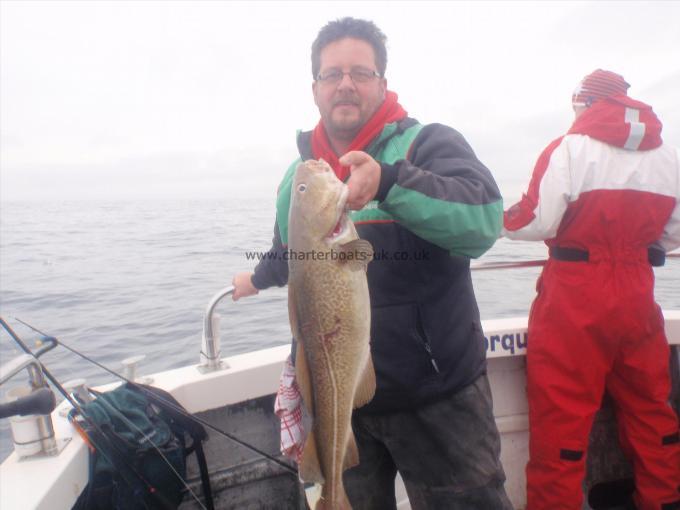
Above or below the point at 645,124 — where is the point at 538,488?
below

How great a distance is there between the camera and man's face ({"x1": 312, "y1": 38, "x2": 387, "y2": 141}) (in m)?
2.37

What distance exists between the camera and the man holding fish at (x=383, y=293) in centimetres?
191

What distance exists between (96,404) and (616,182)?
3.19 meters

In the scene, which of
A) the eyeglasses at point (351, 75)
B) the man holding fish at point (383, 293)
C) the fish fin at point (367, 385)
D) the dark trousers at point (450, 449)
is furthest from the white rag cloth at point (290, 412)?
the eyeglasses at point (351, 75)

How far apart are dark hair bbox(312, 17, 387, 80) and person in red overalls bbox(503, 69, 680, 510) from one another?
1.37 meters

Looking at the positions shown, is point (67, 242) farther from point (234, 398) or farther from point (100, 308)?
point (234, 398)

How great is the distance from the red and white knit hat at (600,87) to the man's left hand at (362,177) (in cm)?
231

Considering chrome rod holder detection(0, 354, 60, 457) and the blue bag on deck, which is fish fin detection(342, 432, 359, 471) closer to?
the blue bag on deck

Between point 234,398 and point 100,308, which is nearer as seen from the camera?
point 234,398

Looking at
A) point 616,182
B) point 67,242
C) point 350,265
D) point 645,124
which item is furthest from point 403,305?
point 67,242

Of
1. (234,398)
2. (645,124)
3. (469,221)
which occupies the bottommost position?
(234,398)

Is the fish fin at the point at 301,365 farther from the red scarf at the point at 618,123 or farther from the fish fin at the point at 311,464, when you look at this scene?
the red scarf at the point at 618,123

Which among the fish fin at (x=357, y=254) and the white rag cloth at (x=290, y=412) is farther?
the white rag cloth at (x=290, y=412)

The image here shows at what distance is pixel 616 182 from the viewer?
3.10 metres
